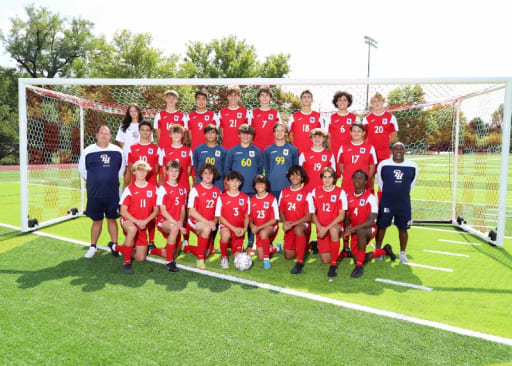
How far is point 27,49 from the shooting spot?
37.1m

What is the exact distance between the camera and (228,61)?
91.8ft

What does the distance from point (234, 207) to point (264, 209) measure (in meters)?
0.40

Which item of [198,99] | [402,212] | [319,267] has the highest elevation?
[198,99]

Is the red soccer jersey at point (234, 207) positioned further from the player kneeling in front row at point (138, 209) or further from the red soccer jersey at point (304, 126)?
the red soccer jersey at point (304, 126)

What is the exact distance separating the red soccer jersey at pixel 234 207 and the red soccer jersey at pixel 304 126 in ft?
4.51

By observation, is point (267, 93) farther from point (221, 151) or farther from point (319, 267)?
point (319, 267)

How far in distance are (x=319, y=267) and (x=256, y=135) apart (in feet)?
7.42

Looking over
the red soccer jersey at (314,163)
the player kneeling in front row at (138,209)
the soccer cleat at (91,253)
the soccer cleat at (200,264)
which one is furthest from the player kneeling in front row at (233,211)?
the soccer cleat at (91,253)

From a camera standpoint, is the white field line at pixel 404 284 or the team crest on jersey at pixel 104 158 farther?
the team crest on jersey at pixel 104 158

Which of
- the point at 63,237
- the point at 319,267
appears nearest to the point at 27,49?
the point at 63,237

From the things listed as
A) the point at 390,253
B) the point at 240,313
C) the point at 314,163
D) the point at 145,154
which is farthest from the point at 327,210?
the point at 145,154

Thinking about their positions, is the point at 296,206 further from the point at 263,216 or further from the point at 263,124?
the point at 263,124

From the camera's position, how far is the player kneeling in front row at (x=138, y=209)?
4.50 m

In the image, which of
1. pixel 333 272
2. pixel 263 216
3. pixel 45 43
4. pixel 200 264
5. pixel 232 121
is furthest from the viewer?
pixel 45 43
